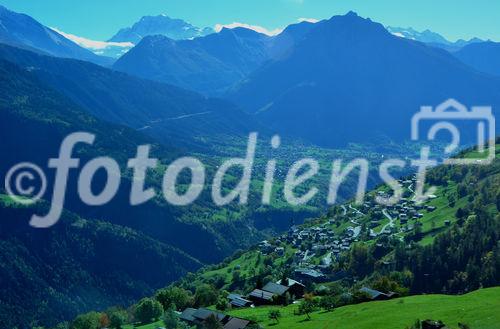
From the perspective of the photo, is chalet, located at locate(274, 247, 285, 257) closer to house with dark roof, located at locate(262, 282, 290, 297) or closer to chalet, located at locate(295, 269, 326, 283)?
chalet, located at locate(295, 269, 326, 283)

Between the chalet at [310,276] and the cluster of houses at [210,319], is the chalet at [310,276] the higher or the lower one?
the lower one

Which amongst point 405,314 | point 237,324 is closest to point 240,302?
point 237,324

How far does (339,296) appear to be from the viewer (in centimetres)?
8356

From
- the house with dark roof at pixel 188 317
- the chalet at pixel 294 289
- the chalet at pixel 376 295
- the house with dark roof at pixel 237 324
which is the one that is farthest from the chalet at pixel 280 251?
the house with dark roof at pixel 237 324

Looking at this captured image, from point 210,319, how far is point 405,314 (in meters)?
22.5

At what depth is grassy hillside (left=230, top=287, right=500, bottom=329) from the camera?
62938 mm

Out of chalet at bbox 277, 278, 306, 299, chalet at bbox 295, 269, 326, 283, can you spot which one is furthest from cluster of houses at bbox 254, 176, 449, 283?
chalet at bbox 277, 278, 306, 299

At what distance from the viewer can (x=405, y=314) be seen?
6838 cm

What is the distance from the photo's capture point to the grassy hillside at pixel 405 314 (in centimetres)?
6294

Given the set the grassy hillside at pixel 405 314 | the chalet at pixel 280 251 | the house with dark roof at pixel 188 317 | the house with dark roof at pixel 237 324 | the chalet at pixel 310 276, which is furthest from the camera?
the chalet at pixel 280 251

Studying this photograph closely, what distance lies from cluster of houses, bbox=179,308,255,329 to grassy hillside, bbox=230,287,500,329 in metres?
3.81

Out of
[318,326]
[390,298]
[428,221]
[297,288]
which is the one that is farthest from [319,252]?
[318,326]

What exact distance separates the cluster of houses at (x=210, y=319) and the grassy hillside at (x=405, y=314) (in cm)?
381

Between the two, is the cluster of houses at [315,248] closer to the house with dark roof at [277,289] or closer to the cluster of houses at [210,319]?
the house with dark roof at [277,289]
